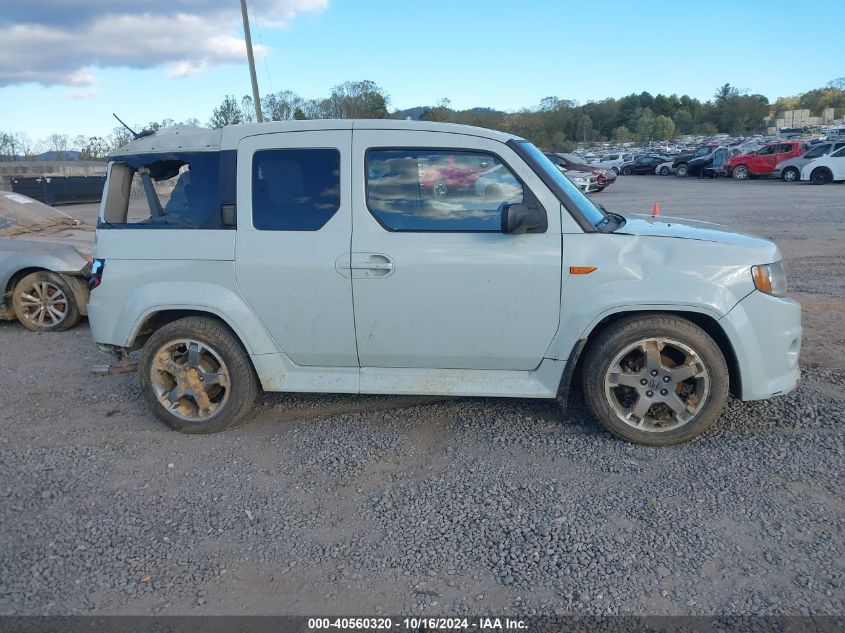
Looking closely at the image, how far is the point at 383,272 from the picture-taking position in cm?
439

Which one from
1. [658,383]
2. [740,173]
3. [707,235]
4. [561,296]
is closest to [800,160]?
[740,173]

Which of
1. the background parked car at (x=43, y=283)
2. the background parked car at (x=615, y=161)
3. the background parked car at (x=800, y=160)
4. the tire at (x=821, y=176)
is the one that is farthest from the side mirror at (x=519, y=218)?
the background parked car at (x=615, y=161)

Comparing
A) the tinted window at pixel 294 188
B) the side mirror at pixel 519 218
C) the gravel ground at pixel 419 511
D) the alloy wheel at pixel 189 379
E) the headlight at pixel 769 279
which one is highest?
the tinted window at pixel 294 188

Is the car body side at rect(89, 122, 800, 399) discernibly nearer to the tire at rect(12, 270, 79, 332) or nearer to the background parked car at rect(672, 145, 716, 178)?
the tire at rect(12, 270, 79, 332)

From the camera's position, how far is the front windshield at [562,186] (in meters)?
4.37

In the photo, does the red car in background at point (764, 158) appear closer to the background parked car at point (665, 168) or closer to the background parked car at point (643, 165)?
the background parked car at point (665, 168)

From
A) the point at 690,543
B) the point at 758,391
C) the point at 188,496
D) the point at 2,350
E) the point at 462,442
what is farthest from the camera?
the point at 2,350

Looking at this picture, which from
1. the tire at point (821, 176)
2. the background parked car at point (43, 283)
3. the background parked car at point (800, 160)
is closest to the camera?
the background parked car at point (43, 283)

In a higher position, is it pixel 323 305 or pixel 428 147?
pixel 428 147

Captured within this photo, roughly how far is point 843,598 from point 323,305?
10.3 feet

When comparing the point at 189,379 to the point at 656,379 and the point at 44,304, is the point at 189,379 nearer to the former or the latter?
the point at 656,379

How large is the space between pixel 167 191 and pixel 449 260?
6.91 ft

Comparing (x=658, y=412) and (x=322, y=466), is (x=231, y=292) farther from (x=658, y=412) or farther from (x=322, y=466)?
(x=658, y=412)

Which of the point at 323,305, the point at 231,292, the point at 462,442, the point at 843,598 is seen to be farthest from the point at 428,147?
the point at 843,598
